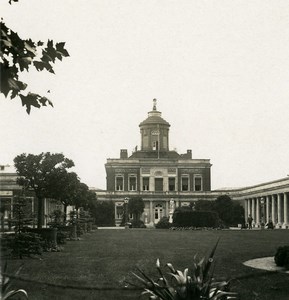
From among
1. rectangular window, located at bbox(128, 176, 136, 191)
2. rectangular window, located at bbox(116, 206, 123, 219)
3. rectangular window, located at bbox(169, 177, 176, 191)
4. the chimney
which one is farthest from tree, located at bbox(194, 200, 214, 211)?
the chimney

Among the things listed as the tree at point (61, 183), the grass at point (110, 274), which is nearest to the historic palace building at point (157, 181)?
Result: the tree at point (61, 183)

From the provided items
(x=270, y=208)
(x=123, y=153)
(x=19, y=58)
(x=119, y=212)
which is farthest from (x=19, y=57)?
(x=123, y=153)

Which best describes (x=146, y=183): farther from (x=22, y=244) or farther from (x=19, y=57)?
(x=19, y=57)

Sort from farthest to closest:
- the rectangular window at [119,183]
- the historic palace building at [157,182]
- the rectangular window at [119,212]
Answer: the rectangular window at [119,183], the historic palace building at [157,182], the rectangular window at [119,212]

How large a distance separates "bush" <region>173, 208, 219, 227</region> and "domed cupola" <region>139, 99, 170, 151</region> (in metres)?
35.9

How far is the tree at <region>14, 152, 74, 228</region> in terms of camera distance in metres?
26.7

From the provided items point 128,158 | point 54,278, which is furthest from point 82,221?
point 128,158

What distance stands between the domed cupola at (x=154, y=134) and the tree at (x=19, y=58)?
90.2 metres

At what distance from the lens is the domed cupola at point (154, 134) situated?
9650 centimetres

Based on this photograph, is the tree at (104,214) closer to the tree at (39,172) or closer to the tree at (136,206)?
the tree at (136,206)

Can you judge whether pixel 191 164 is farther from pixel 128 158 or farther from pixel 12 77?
pixel 12 77

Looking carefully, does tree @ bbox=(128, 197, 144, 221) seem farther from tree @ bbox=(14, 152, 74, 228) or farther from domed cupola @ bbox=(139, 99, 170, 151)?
tree @ bbox=(14, 152, 74, 228)

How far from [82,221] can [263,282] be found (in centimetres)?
3409

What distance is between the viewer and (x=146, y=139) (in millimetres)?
97312
